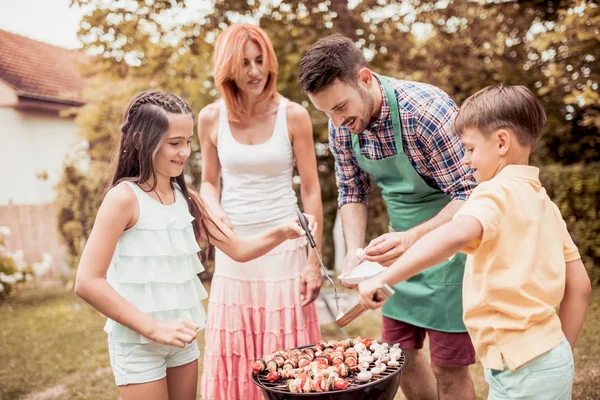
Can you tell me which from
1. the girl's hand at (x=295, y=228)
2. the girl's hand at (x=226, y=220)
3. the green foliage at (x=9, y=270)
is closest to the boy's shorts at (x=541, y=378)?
the girl's hand at (x=295, y=228)

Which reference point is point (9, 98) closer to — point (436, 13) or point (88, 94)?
point (88, 94)

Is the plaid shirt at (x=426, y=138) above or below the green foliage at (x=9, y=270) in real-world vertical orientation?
above

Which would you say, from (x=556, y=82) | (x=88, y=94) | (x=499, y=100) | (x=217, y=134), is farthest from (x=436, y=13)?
(x=88, y=94)

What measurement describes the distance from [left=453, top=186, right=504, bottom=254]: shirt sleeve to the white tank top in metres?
1.18

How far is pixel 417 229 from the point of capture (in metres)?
2.18

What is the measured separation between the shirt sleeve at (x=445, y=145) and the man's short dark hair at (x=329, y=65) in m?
0.33

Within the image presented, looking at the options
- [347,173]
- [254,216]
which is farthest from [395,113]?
[254,216]

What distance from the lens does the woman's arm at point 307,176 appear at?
254 centimetres

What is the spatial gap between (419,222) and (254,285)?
817mm

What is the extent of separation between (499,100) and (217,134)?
1412 mm

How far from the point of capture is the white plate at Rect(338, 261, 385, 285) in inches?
75.4

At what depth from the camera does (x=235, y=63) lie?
2.52m

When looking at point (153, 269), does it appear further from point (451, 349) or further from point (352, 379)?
point (451, 349)

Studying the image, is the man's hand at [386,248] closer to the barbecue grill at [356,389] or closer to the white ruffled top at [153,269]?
the barbecue grill at [356,389]
